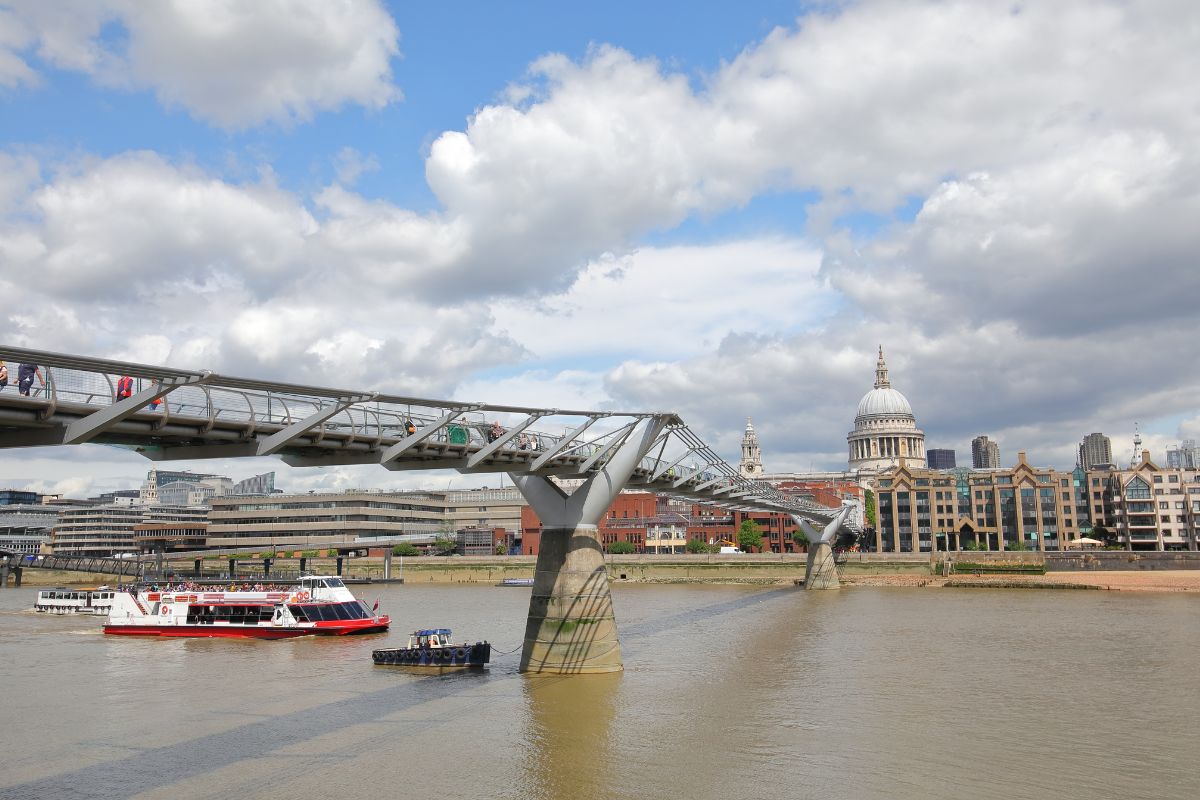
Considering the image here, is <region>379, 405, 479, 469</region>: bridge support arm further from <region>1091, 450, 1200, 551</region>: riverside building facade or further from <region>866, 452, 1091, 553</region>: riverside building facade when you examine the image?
<region>1091, 450, 1200, 551</region>: riverside building facade

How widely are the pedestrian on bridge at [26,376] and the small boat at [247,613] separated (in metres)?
37.2

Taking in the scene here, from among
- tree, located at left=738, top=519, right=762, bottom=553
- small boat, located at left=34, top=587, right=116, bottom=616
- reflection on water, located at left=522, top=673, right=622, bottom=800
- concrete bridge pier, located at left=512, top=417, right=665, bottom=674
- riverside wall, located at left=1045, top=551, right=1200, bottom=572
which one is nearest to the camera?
reflection on water, located at left=522, top=673, right=622, bottom=800

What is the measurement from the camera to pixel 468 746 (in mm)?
24875

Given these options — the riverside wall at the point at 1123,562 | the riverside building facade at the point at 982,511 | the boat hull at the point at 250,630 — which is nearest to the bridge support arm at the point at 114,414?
the boat hull at the point at 250,630

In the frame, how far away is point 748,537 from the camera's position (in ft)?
418

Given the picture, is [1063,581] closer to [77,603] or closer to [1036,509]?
[1036,509]

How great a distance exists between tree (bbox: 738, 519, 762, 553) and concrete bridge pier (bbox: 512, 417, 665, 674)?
93202mm

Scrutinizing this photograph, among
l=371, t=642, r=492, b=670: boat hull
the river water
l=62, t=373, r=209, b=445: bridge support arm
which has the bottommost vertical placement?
the river water

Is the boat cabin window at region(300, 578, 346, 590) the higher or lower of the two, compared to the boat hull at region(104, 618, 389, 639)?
higher

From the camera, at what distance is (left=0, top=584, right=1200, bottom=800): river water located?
2136cm

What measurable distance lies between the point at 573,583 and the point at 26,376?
2121cm

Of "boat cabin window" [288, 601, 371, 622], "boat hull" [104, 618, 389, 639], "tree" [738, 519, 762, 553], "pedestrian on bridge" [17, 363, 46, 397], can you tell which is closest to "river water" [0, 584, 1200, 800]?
"boat hull" [104, 618, 389, 639]

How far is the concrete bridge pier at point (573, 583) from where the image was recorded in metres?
35.4

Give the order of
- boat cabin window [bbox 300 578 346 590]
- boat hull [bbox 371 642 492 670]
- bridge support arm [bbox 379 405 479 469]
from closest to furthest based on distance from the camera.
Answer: bridge support arm [bbox 379 405 479 469] < boat hull [bbox 371 642 492 670] < boat cabin window [bbox 300 578 346 590]
